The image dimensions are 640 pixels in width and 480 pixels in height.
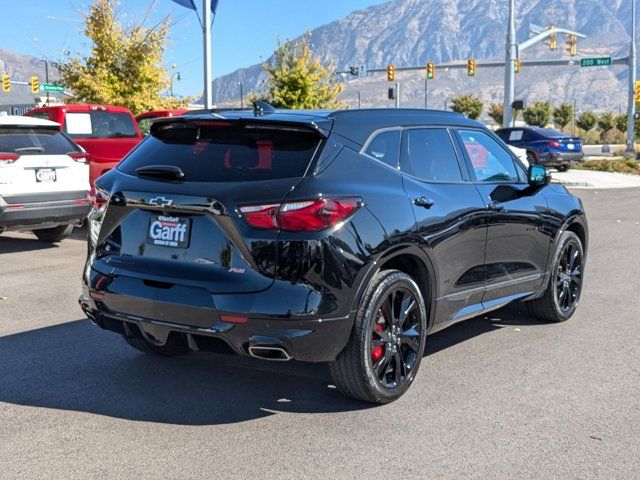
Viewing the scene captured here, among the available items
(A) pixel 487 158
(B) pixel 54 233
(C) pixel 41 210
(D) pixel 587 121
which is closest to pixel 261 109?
(A) pixel 487 158

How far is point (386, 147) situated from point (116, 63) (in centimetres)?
2016

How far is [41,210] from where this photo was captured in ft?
33.1

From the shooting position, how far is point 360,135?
4.78 metres

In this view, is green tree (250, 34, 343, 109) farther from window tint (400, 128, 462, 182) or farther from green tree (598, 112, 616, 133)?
green tree (598, 112, 616, 133)

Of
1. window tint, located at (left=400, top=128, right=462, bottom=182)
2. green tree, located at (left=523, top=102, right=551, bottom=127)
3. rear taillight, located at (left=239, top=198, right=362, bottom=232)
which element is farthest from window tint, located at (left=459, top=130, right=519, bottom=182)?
green tree, located at (left=523, top=102, right=551, bottom=127)

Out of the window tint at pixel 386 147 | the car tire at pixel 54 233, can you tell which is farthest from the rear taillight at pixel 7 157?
the window tint at pixel 386 147

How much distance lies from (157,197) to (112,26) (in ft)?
66.9

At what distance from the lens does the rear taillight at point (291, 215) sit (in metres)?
4.20

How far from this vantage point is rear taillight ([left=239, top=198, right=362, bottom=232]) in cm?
420

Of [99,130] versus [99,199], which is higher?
[99,130]

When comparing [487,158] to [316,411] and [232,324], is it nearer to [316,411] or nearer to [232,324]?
[316,411]

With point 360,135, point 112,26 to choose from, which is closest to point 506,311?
point 360,135

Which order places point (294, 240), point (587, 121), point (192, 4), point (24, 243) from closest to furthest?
point (294, 240) < point (24, 243) < point (192, 4) < point (587, 121)

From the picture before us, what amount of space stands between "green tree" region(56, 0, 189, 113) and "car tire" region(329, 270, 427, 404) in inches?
776
